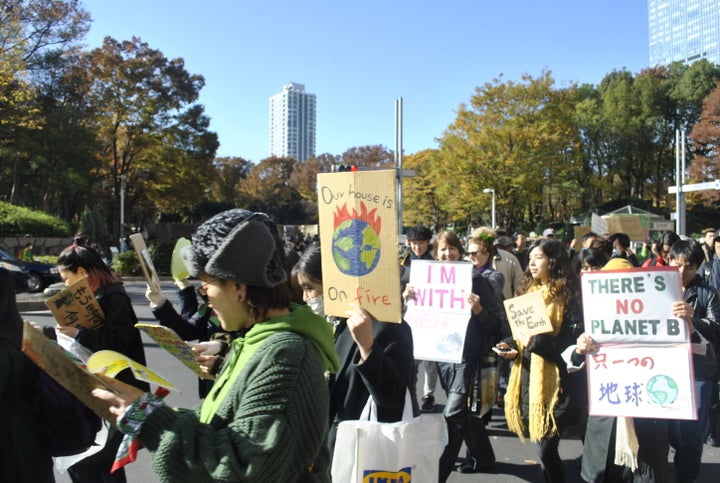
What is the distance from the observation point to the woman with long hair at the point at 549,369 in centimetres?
382

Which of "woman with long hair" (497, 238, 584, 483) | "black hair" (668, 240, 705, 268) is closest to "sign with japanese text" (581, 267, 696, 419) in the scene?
"woman with long hair" (497, 238, 584, 483)

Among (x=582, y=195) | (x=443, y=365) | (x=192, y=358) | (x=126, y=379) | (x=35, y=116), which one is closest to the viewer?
(x=192, y=358)

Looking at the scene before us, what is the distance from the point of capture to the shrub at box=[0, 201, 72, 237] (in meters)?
26.9

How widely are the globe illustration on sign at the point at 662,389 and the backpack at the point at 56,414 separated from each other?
302cm

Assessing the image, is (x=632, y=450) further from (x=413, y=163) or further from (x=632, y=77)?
(x=632, y=77)

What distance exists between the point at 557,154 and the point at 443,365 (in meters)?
33.9

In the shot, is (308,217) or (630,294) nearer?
(630,294)

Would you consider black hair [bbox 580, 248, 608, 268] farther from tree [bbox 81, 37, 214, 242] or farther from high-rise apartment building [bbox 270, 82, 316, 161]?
high-rise apartment building [bbox 270, 82, 316, 161]

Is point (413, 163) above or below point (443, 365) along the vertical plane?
above

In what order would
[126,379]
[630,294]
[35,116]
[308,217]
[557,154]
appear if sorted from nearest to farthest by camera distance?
[126,379] → [630,294] → [35,116] → [557,154] → [308,217]

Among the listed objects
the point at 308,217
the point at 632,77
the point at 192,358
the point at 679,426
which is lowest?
the point at 679,426

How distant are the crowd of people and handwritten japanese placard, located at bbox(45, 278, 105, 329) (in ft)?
0.19

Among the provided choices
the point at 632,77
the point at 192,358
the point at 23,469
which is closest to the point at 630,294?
the point at 192,358

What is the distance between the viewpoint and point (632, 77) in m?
54.0
